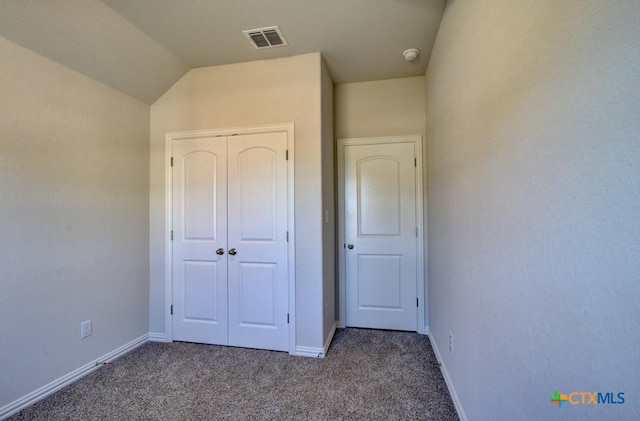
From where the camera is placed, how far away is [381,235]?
9.99 ft

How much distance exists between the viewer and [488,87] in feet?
3.92

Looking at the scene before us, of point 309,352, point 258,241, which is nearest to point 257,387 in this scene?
point 309,352

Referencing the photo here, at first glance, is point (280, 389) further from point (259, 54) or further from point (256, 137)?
point (259, 54)

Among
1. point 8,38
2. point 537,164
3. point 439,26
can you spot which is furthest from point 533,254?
point 8,38

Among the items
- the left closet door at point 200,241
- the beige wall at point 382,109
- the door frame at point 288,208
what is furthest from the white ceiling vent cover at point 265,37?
the beige wall at point 382,109

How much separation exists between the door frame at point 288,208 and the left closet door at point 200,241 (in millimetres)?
48

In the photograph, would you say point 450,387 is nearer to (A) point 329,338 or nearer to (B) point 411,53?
(A) point 329,338

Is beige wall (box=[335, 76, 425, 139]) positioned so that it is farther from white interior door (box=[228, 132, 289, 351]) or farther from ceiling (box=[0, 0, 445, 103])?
white interior door (box=[228, 132, 289, 351])

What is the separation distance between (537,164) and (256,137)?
2.25m

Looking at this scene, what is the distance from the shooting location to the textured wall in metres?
0.56

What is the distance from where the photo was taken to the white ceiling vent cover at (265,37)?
7.24 feet

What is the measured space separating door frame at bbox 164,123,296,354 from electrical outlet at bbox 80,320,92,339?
24.7 inches

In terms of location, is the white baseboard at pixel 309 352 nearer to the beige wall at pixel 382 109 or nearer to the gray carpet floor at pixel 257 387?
the gray carpet floor at pixel 257 387

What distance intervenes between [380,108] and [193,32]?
6.22 ft
